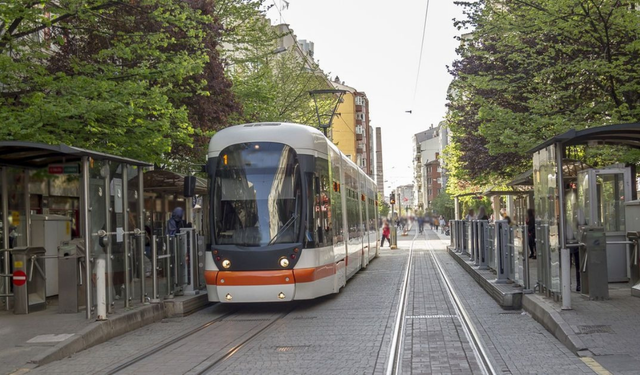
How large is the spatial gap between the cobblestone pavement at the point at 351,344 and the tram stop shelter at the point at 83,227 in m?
1.06

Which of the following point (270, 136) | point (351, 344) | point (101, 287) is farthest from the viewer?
point (270, 136)

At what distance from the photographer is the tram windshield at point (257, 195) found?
1515 cm

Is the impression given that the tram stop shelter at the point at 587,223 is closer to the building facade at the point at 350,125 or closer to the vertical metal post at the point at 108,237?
the vertical metal post at the point at 108,237

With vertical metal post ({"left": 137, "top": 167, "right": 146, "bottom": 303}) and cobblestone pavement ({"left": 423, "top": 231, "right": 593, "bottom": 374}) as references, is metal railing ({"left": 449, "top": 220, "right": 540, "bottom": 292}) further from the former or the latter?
vertical metal post ({"left": 137, "top": 167, "right": 146, "bottom": 303})

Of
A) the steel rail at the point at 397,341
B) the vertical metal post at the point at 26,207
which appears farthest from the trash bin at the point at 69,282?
the steel rail at the point at 397,341

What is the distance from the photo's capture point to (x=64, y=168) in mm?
14297

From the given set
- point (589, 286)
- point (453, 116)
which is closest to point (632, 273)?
point (589, 286)

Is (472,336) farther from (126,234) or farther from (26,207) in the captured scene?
(26,207)

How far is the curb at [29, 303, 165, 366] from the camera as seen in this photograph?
10.4m

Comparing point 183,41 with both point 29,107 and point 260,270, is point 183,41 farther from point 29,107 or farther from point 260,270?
point 260,270

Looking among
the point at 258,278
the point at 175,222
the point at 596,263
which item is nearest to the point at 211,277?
the point at 258,278

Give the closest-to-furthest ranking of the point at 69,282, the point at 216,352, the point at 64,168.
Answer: the point at 216,352, the point at 69,282, the point at 64,168

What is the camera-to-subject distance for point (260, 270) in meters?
14.9

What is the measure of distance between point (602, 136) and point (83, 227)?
25.7ft
